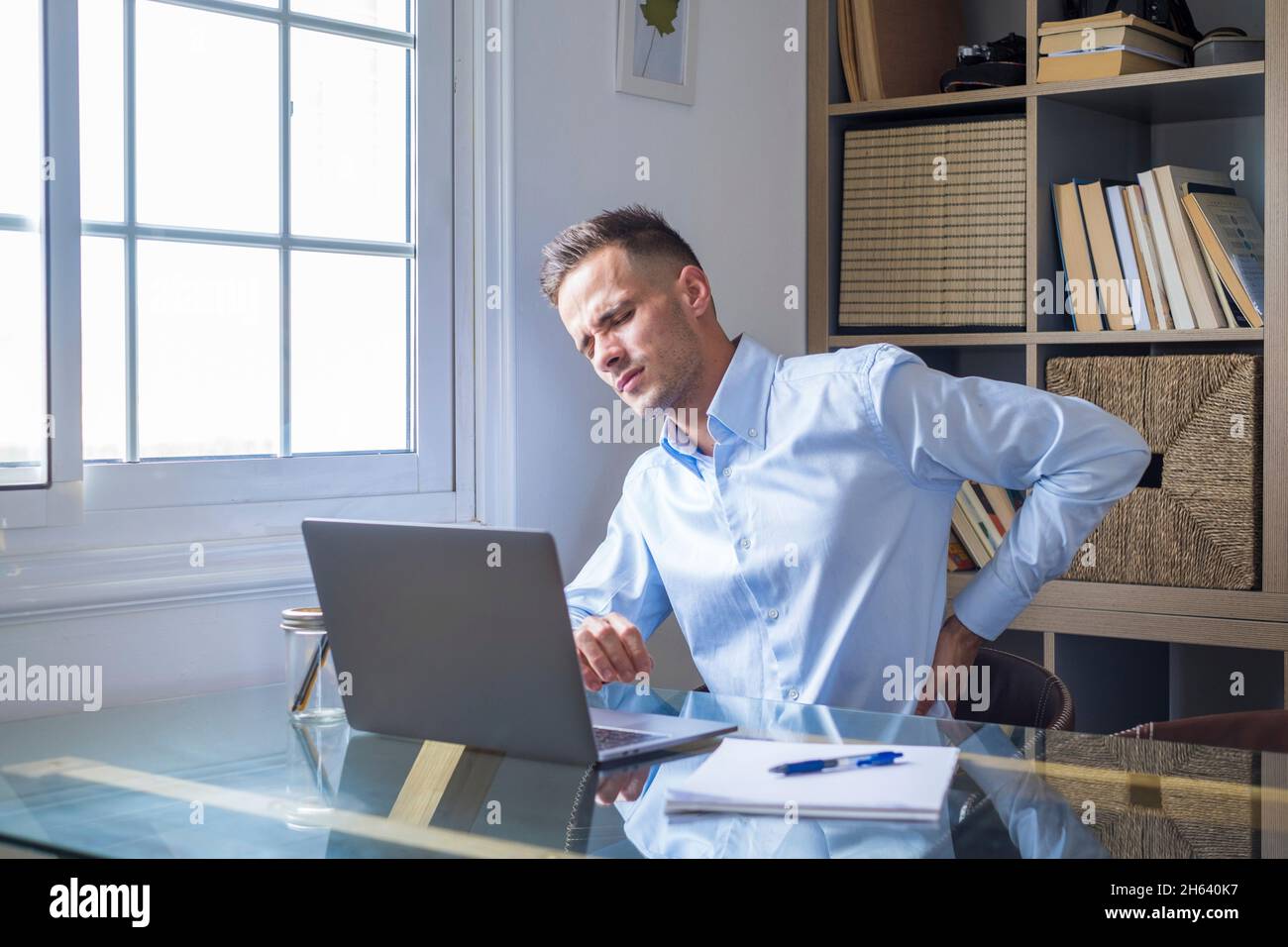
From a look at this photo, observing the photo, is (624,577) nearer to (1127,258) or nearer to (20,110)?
(20,110)

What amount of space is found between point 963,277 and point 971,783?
163cm

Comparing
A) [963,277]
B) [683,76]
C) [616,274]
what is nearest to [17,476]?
[616,274]

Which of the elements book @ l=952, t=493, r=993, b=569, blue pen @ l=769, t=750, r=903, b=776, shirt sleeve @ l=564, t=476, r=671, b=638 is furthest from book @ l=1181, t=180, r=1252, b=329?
blue pen @ l=769, t=750, r=903, b=776

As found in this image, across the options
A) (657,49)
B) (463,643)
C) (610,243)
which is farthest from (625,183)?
(463,643)

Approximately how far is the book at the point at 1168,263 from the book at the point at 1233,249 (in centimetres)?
5

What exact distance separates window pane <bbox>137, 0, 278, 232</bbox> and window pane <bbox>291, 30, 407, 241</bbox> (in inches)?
1.9

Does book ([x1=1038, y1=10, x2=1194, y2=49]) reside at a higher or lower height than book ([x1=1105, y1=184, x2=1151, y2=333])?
higher

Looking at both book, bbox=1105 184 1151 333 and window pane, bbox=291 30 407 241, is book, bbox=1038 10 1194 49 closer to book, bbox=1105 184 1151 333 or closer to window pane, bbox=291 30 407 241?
book, bbox=1105 184 1151 333

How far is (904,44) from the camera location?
8.91ft

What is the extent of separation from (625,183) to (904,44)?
0.77m

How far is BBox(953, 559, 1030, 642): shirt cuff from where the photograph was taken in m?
1.78

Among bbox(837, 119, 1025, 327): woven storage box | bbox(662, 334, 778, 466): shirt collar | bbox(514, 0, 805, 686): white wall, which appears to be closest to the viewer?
bbox(662, 334, 778, 466): shirt collar

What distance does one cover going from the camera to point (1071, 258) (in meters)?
2.47
